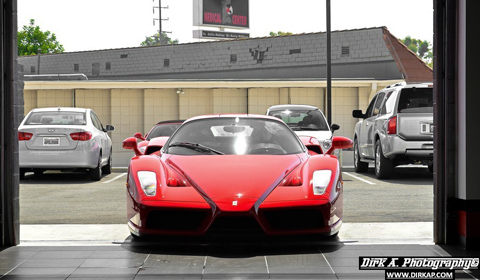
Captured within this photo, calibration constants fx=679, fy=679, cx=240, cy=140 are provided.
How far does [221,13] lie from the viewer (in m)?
53.6

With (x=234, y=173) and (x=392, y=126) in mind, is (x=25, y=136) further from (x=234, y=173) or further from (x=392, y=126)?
(x=234, y=173)

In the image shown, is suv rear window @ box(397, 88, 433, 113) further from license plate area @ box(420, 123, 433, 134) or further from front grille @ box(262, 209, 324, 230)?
front grille @ box(262, 209, 324, 230)

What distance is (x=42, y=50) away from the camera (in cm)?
7412

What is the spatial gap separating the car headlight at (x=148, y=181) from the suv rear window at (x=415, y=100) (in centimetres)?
805

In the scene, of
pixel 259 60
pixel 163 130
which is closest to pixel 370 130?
pixel 163 130

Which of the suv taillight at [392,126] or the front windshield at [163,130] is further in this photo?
the front windshield at [163,130]

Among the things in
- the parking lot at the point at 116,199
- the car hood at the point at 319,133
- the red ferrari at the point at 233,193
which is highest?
the car hood at the point at 319,133

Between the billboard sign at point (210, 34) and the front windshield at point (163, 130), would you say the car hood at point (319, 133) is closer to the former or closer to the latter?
the front windshield at point (163, 130)

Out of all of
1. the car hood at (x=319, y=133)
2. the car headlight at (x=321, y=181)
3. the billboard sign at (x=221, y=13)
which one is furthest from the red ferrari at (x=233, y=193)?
the billboard sign at (x=221, y=13)

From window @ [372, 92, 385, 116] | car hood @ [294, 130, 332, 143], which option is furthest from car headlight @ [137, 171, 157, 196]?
window @ [372, 92, 385, 116]

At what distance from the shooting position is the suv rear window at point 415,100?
1316cm

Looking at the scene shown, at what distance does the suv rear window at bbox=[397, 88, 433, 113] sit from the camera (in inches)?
518

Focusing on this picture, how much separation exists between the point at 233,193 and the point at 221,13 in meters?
48.9

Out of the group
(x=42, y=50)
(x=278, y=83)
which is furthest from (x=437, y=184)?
(x=42, y=50)
